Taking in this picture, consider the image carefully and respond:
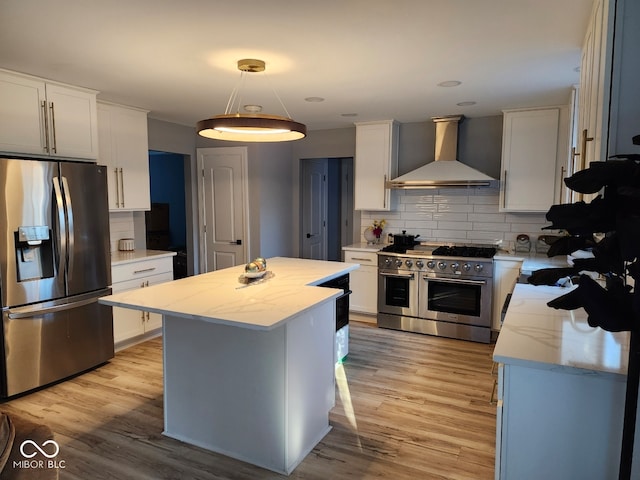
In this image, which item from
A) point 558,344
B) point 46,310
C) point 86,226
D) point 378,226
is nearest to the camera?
point 558,344

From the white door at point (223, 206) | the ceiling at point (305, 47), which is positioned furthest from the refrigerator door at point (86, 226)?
the white door at point (223, 206)

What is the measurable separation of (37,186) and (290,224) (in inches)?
134

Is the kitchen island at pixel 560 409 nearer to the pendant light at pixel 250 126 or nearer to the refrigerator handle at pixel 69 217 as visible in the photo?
the pendant light at pixel 250 126

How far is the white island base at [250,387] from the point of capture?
230 cm

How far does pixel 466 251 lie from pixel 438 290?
51cm

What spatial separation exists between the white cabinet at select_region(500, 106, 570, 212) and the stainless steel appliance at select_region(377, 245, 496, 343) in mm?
637

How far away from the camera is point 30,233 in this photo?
122 inches

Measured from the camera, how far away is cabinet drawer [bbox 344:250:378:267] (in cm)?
490

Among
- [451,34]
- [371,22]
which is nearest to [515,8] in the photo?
[451,34]

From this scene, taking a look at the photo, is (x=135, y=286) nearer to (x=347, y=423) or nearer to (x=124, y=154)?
(x=124, y=154)

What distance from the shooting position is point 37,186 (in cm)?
313

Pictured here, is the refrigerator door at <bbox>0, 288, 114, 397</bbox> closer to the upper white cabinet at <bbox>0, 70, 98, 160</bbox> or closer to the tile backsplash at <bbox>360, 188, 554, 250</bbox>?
the upper white cabinet at <bbox>0, 70, 98, 160</bbox>

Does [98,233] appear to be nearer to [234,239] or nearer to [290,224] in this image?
[234,239]

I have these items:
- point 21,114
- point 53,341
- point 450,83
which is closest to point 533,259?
point 450,83
